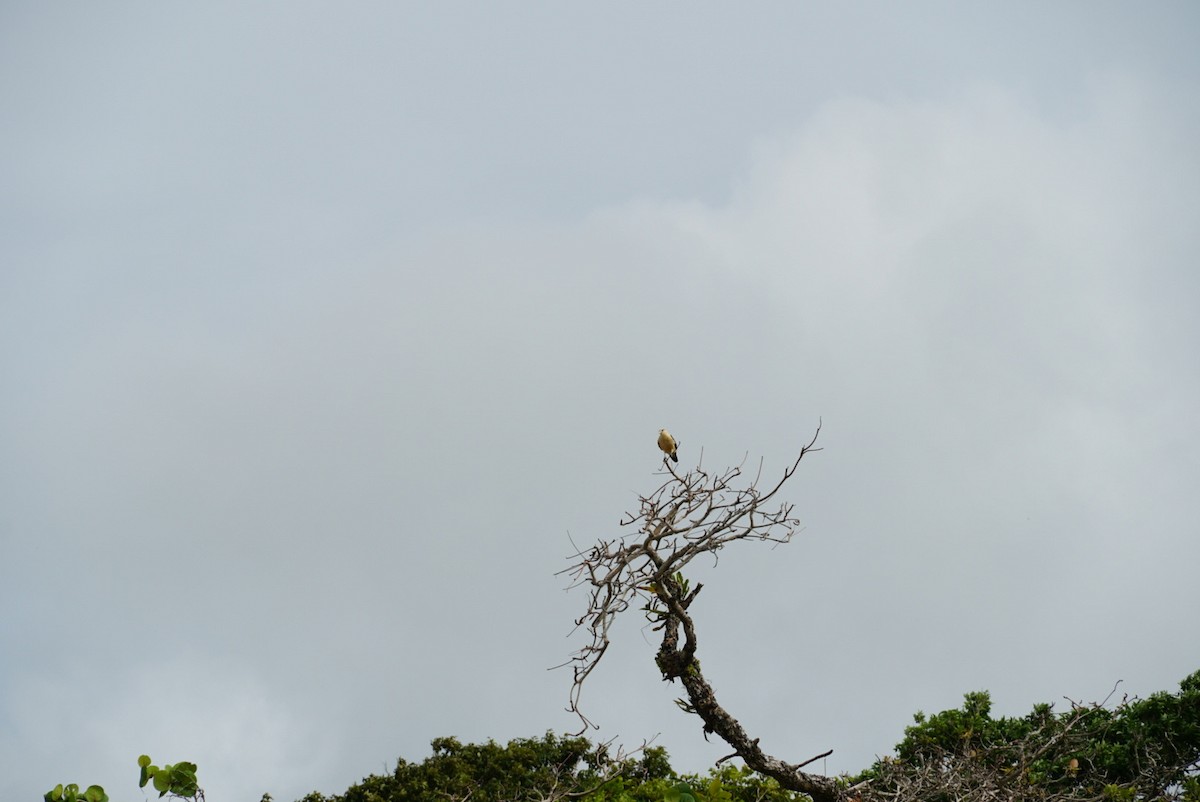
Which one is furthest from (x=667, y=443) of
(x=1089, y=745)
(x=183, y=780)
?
(x=1089, y=745)

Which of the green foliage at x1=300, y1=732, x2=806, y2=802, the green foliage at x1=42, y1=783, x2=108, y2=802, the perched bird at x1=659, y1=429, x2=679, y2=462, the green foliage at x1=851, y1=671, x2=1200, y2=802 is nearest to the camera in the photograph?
the green foliage at x1=42, y1=783, x2=108, y2=802

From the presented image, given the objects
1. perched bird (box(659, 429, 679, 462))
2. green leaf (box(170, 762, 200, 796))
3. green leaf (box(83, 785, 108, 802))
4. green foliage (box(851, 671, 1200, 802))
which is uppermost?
perched bird (box(659, 429, 679, 462))

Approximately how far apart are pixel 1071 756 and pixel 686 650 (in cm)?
508

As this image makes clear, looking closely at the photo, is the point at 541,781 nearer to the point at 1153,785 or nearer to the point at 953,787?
the point at 953,787

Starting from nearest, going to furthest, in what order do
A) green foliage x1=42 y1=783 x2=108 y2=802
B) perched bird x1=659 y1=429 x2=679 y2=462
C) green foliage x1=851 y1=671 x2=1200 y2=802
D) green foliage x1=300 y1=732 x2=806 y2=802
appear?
green foliage x1=42 y1=783 x2=108 y2=802, perched bird x1=659 y1=429 x2=679 y2=462, green foliage x1=851 y1=671 x2=1200 y2=802, green foliage x1=300 y1=732 x2=806 y2=802

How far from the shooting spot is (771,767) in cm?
598

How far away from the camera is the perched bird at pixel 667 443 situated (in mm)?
6020

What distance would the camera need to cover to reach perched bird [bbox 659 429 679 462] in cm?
602

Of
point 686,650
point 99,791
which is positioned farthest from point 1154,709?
point 99,791

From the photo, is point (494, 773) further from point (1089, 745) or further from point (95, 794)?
point (95, 794)

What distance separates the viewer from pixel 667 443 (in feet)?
19.8

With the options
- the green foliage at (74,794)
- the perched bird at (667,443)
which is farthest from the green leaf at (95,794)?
the perched bird at (667,443)

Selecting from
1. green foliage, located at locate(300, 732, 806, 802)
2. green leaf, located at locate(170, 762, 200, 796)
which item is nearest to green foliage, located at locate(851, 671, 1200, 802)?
green foliage, located at locate(300, 732, 806, 802)

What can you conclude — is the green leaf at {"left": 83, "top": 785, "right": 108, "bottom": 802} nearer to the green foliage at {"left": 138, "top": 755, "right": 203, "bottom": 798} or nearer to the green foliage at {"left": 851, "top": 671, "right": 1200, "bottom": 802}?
the green foliage at {"left": 138, "top": 755, "right": 203, "bottom": 798}
